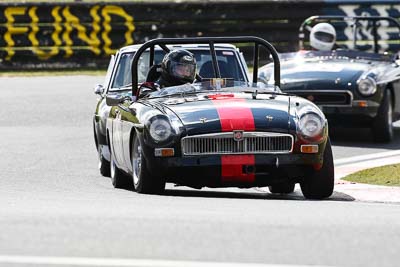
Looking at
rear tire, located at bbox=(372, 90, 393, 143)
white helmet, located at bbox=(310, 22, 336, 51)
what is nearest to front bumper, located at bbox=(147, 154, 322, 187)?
rear tire, located at bbox=(372, 90, 393, 143)

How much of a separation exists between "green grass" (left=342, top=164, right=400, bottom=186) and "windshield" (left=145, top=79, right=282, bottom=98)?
1.41 metres

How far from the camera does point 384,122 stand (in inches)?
648

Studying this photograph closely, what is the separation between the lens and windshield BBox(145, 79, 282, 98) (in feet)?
37.8

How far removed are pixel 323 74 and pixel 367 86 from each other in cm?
61

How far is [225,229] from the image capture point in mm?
7590

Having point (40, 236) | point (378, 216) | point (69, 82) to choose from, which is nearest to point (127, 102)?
point (378, 216)

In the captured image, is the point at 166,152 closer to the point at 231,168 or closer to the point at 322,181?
the point at 231,168

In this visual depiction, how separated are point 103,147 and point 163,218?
5.17m

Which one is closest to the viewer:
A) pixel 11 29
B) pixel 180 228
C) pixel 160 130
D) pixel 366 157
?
pixel 180 228

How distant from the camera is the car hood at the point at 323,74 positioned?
16.2 meters

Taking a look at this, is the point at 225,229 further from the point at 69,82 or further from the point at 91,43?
the point at 91,43

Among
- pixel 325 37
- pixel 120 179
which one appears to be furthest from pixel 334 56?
pixel 120 179

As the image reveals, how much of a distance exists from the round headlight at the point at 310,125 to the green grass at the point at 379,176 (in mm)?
1923

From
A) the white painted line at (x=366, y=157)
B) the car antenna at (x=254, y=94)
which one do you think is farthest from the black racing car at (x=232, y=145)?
the white painted line at (x=366, y=157)
